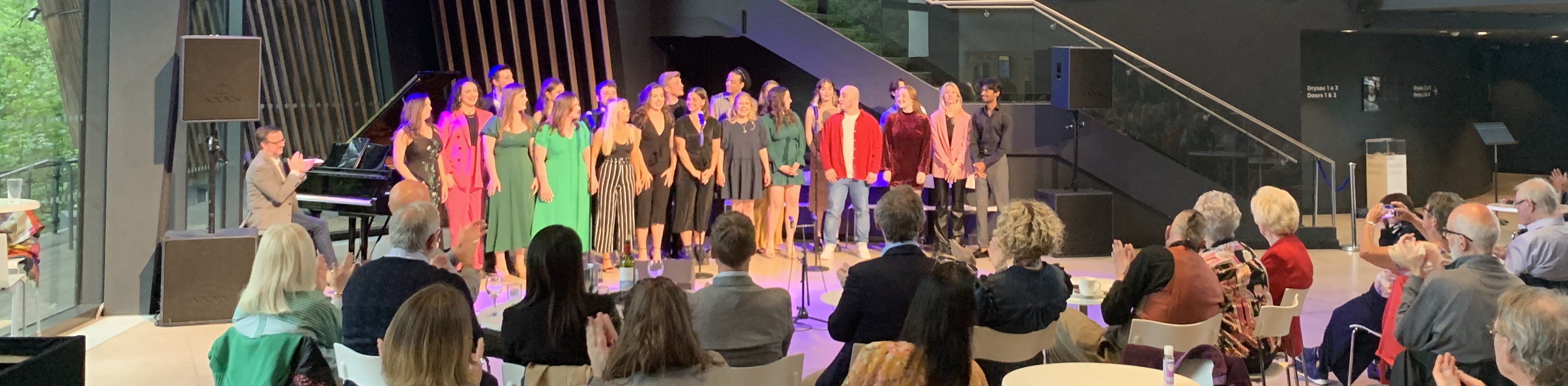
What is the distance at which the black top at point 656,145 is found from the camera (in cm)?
775

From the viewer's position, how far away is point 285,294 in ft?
11.4

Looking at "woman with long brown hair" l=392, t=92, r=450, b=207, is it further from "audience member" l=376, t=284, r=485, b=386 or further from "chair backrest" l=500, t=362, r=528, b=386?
"audience member" l=376, t=284, r=485, b=386

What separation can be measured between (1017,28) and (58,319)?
6874mm

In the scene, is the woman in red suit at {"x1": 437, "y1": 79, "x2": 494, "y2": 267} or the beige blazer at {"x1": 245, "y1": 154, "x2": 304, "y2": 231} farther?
the woman in red suit at {"x1": 437, "y1": 79, "x2": 494, "y2": 267}

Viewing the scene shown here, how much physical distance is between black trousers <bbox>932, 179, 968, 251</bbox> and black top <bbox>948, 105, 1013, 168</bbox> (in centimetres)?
25

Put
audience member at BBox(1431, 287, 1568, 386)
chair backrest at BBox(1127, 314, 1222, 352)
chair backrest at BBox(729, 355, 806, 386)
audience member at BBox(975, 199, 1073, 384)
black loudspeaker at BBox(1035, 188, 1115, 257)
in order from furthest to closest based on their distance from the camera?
black loudspeaker at BBox(1035, 188, 1115, 257), chair backrest at BBox(1127, 314, 1222, 352), audience member at BBox(975, 199, 1073, 384), chair backrest at BBox(729, 355, 806, 386), audience member at BBox(1431, 287, 1568, 386)

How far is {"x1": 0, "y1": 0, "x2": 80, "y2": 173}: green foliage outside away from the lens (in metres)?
5.82

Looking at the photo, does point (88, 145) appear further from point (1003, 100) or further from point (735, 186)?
point (1003, 100)

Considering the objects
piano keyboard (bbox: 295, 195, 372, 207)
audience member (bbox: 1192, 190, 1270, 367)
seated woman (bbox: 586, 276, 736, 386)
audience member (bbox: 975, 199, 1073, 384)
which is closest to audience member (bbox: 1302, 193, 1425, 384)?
audience member (bbox: 1192, 190, 1270, 367)

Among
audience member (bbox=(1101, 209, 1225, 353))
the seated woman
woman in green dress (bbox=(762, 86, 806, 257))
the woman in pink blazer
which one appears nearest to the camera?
the seated woman

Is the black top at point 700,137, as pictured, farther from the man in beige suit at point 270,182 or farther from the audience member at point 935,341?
the audience member at point 935,341

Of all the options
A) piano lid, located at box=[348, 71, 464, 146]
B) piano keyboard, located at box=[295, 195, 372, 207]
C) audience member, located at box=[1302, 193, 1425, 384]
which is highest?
piano lid, located at box=[348, 71, 464, 146]

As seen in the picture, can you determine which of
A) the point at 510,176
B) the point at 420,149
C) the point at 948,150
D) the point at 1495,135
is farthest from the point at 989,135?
the point at 1495,135

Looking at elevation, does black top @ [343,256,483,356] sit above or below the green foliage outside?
below
